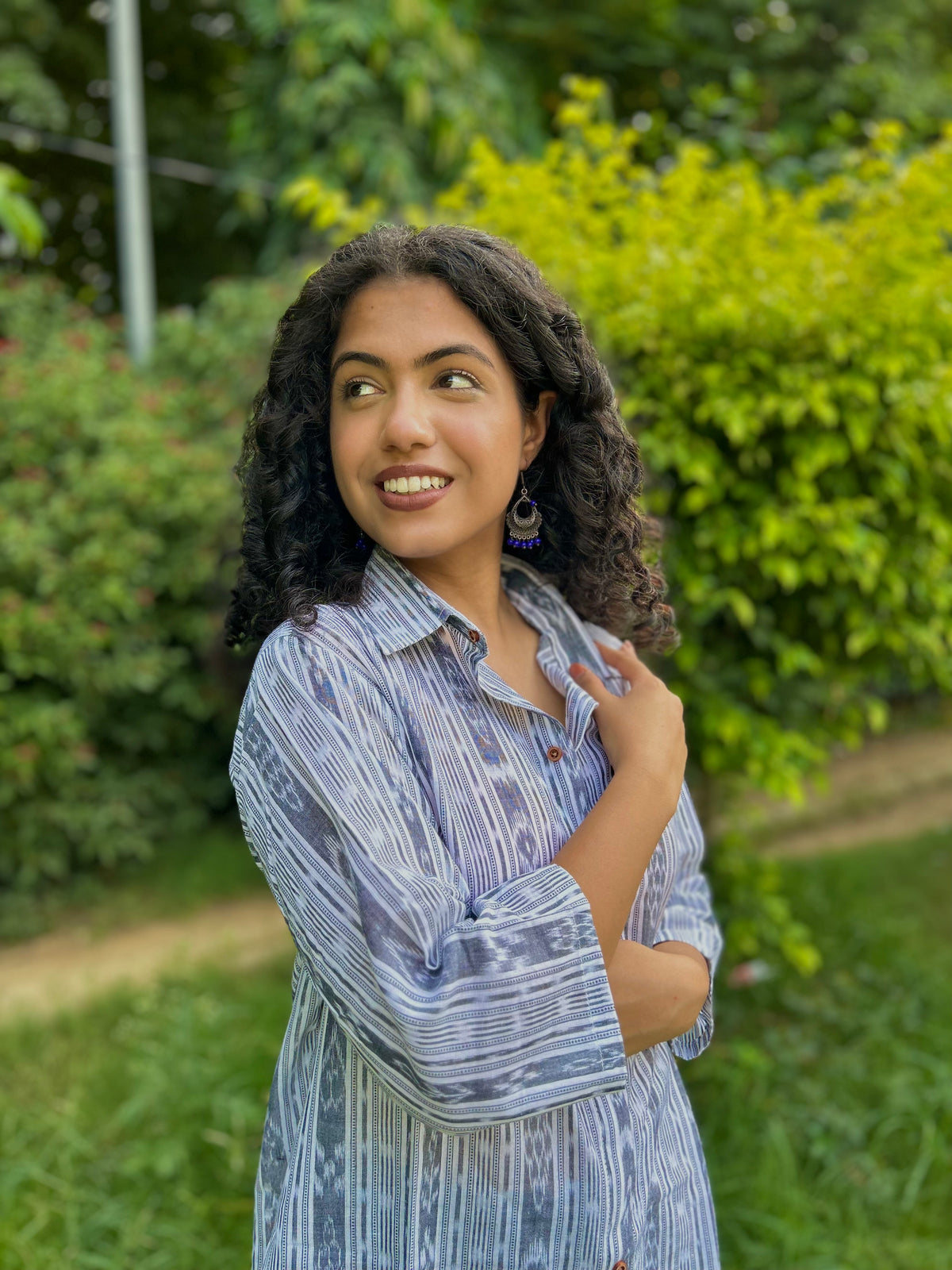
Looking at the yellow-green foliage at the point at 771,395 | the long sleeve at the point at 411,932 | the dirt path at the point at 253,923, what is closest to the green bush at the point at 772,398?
the yellow-green foliage at the point at 771,395

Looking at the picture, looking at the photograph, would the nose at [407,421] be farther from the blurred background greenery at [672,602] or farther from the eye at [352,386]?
the blurred background greenery at [672,602]

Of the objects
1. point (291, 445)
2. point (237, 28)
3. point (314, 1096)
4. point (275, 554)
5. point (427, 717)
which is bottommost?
point (314, 1096)

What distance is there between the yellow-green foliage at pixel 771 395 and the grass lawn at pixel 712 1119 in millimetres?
973

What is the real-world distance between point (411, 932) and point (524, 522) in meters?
0.67

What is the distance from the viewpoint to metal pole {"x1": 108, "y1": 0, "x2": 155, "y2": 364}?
20.4 feet

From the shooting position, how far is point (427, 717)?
132 cm

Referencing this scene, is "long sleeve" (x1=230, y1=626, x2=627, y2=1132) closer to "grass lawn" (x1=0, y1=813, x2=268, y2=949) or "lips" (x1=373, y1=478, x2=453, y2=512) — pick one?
"lips" (x1=373, y1=478, x2=453, y2=512)

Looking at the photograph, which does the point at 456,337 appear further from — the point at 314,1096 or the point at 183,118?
the point at 183,118

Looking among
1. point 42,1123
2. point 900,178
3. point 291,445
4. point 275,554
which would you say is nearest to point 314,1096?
point 275,554

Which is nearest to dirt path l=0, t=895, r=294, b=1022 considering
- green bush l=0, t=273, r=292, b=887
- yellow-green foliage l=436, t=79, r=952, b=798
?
green bush l=0, t=273, r=292, b=887

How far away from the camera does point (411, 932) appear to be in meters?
1.11

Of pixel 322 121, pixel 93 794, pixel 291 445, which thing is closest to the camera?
pixel 291 445

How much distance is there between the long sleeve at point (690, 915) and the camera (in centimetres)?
155

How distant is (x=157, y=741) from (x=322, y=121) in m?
4.17
